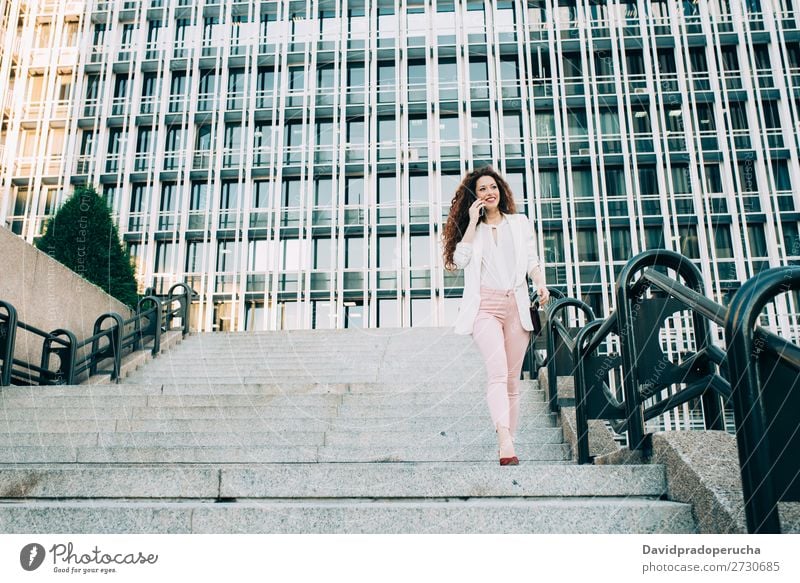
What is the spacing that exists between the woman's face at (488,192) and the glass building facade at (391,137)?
18.0 m

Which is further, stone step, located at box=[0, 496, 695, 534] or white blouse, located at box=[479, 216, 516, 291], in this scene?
white blouse, located at box=[479, 216, 516, 291]

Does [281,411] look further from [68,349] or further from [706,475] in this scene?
[68,349]

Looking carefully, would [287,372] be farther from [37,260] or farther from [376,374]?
[37,260]

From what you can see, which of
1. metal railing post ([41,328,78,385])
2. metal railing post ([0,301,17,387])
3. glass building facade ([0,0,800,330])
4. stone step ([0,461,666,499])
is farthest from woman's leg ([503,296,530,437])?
glass building facade ([0,0,800,330])

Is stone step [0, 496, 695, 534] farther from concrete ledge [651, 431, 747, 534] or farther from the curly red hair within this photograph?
the curly red hair

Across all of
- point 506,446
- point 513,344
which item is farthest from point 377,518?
point 513,344

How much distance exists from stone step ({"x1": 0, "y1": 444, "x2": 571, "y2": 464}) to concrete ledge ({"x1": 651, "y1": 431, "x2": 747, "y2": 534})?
1.36m

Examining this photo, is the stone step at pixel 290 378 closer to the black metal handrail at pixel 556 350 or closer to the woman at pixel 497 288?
the black metal handrail at pixel 556 350

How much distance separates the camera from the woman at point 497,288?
3627 millimetres

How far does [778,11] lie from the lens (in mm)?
22281

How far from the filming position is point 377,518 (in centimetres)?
249

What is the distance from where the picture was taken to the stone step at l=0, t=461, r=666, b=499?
2900 mm

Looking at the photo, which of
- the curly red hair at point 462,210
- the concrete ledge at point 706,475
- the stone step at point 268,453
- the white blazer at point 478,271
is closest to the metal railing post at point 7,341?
the stone step at point 268,453

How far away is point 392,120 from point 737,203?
1143 cm
